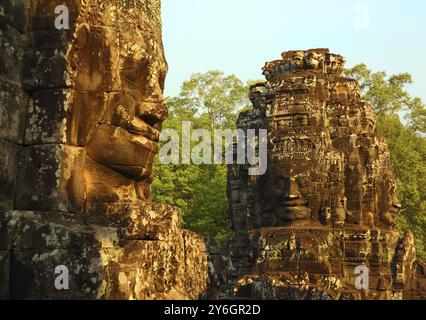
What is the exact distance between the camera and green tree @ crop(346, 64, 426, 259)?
26219 millimetres

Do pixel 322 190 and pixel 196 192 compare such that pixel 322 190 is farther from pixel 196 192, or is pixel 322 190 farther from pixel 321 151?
pixel 196 192

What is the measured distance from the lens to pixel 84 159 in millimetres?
4348

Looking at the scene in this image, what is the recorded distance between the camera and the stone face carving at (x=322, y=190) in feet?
47.4

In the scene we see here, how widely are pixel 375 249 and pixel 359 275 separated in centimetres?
80

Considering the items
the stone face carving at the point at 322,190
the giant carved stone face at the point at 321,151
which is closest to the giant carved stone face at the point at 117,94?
the stone face carving at the point at 322,190

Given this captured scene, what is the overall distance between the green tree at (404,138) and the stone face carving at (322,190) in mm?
10433

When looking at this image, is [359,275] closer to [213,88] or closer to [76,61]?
[76,61]

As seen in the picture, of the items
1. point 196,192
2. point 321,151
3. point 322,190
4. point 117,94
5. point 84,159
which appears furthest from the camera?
point 196,192

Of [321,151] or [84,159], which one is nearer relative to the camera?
[84,159]

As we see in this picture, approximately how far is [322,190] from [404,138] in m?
14.9

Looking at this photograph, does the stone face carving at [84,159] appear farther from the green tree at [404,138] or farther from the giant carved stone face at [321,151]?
the green tree at [404,138]

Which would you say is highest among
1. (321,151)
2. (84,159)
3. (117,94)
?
(321,151)

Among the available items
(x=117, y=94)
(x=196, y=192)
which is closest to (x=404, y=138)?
(x=196, y=192)
